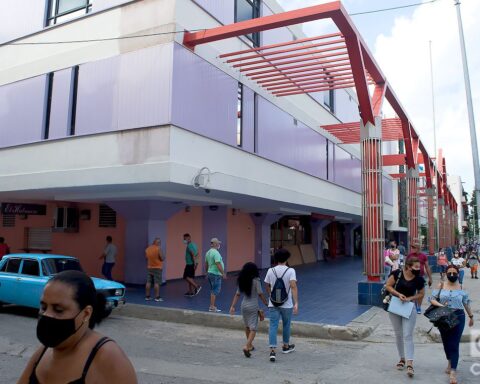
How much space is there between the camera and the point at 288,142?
53.0 ft

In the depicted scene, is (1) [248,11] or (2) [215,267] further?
(1) [248,11]

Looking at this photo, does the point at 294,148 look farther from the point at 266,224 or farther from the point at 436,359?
the point at 436,359

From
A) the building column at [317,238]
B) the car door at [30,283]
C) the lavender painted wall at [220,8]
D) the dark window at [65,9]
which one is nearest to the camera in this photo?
the car door at [30,283]

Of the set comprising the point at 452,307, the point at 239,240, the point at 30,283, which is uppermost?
the point at 239,240

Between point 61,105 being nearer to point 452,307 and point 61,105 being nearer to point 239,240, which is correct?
point 239,240

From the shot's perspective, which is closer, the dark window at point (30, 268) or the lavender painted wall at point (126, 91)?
the dark window at point (30, 268)

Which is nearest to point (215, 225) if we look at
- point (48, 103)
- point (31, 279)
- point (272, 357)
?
point (48, 103)

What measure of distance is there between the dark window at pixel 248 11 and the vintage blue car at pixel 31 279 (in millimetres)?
8841

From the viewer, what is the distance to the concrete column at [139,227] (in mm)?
13945

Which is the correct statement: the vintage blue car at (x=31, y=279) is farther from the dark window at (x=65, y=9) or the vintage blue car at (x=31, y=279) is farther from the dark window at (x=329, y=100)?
the dark window at (x=329, y=100)

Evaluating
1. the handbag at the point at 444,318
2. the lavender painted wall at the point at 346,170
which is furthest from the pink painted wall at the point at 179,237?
the handbag at the point at 444,318

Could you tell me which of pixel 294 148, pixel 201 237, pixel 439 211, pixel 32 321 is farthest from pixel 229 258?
pixel 439 211

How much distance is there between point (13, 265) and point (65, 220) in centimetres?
568

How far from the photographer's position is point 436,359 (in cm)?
703
